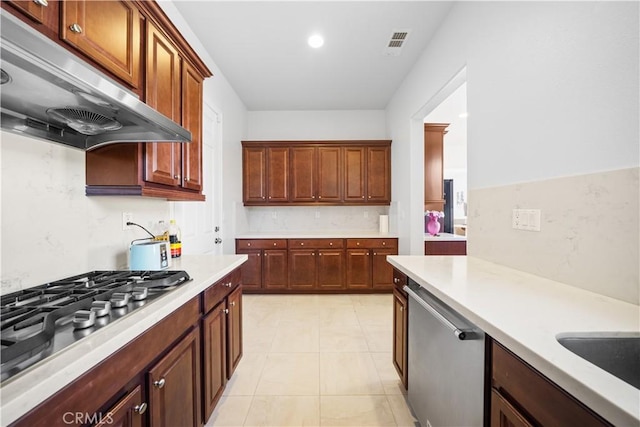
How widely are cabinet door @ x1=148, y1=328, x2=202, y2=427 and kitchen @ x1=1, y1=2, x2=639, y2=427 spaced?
69cm

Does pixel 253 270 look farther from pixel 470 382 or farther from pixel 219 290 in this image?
pixel 470 382

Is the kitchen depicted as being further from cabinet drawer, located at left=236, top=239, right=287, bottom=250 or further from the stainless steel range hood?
cabinet drawer, located at left=236, top=239, right=287, bottom=250

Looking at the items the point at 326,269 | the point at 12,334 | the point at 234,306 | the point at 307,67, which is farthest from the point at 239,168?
the point at 12,334

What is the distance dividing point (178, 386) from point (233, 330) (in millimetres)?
706

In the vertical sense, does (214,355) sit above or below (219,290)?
below

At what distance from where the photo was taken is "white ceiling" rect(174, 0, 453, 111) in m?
2.26

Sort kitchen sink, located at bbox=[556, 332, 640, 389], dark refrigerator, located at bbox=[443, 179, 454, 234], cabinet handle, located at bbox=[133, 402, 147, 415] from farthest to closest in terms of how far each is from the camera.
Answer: dark refrigerator, located at bbox=[443, 179, 454, 234] < cabinet handle, located at bbox=[133, 402, 147, 415] < kitchen sink, located at bbox=[556, 332, 640, 389]

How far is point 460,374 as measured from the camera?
104 cm

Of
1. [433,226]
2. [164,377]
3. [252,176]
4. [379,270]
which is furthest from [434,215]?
[164,377]

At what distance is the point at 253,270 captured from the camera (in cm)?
391

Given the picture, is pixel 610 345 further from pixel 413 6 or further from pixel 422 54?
pixel 422 54

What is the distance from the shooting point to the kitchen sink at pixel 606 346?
0.74 metres

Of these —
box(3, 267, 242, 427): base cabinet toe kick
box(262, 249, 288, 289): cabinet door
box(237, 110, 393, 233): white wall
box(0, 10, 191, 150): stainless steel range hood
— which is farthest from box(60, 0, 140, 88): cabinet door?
box(237, 110, 393, 233): white wall

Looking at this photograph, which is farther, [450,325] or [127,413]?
[450,325]
